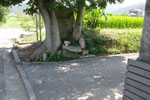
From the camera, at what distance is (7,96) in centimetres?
512

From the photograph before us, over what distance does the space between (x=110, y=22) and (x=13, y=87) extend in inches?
372

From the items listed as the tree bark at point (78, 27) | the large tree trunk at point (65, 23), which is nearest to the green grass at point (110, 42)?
the tree bark at point (78, 27)

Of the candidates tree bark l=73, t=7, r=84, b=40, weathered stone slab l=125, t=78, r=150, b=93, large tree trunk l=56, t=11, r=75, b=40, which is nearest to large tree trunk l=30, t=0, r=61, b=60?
large tree trunk l=56, t=11, r=75, b=40

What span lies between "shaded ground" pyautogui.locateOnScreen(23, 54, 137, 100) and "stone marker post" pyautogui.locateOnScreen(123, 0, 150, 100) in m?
1.23

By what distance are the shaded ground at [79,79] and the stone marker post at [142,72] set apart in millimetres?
1232

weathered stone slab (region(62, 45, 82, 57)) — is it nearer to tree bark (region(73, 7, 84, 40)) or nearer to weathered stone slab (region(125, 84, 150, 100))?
tree bark (region(73, 7, 84, 40))

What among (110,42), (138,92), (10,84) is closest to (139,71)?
(138,92)

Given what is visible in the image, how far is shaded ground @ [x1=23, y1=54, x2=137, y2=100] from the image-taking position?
5.00m

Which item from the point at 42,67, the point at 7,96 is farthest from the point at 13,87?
the point at 42,67

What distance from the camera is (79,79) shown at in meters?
6.17

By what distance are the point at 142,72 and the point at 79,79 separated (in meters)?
3.05

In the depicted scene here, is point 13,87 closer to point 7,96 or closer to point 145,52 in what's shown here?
point 7,96

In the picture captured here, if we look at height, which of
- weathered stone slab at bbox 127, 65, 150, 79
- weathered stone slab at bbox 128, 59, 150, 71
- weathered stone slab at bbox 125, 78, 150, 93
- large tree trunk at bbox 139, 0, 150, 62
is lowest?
weathered stone slab at bbox 125, 78, 150, 93

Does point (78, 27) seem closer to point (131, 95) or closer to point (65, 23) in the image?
point (65, 23)
